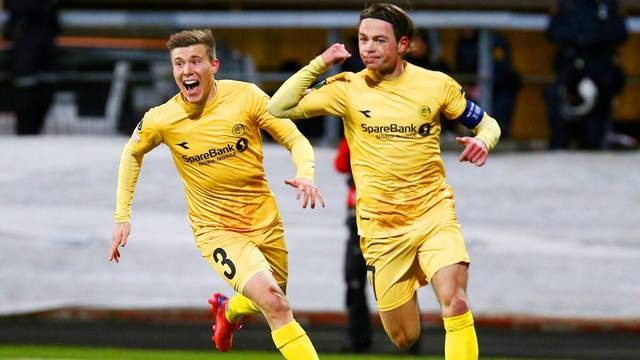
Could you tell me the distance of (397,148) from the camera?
1143 centimetres

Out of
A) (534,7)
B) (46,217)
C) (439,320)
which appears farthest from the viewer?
(534,7)

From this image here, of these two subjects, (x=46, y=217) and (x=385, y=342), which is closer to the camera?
(x=385, y=342)

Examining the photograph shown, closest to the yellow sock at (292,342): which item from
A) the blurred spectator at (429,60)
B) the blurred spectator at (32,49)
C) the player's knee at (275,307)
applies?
the player's knee at (275,307)

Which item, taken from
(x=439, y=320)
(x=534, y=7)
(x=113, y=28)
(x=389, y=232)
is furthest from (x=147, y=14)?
(x=389, y=232)

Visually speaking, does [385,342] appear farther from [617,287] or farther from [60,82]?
[60,82]

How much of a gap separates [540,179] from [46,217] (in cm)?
595

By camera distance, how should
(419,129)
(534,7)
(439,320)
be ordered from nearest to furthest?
(419,129) < (439,320) < (534,7)

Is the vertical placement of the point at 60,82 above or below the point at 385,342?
above

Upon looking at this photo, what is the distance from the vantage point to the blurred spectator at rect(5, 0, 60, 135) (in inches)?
858

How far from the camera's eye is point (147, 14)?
2295 cm

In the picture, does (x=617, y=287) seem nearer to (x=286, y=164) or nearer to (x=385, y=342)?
(x=385, y=342)

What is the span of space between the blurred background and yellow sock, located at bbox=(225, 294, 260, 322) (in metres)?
5.83

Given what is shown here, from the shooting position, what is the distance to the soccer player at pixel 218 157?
11.6 meters

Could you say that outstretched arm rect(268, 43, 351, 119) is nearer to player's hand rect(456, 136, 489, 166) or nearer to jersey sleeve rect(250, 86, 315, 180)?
jersey sleeve rect(250, 86, 315, 180)
